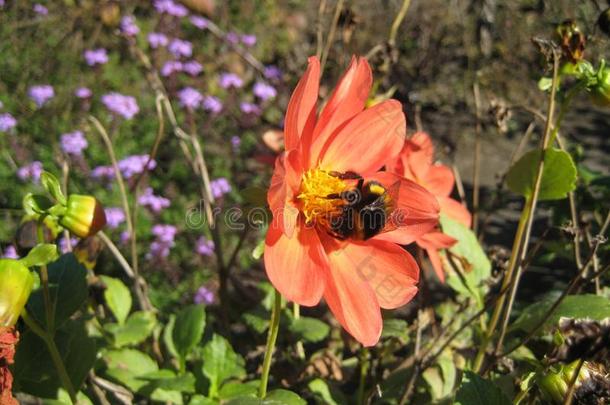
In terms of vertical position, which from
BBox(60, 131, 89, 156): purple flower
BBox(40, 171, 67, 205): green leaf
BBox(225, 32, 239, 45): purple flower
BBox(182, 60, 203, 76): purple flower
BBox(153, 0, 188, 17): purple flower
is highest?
BBox(40, 171, 67, 205): green leaf

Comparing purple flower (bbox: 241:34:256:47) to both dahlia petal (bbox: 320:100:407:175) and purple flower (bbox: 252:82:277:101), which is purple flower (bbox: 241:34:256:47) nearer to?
purple flower (bbox: 252:82:277:101)

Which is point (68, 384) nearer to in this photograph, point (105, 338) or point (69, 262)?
point (69, 262)

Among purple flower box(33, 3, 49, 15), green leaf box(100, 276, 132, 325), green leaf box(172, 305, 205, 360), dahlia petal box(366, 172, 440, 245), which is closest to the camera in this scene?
dahlia petal box(366, 172, 440, 245)

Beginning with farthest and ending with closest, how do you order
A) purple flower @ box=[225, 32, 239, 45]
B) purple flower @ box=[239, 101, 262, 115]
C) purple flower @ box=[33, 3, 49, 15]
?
purple flower @ box=[225, 32, 239, 45]
purple flower @ box=[33, 3, 49, 15]
purple flower @ box=[239, 101, 262, 115]

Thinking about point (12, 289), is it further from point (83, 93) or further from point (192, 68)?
point (192, 68)

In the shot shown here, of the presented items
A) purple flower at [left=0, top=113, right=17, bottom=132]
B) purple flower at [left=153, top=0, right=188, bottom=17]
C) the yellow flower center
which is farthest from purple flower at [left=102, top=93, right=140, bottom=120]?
the yellow flower center

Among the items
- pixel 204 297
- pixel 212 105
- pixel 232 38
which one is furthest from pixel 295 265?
pixel 232 38
